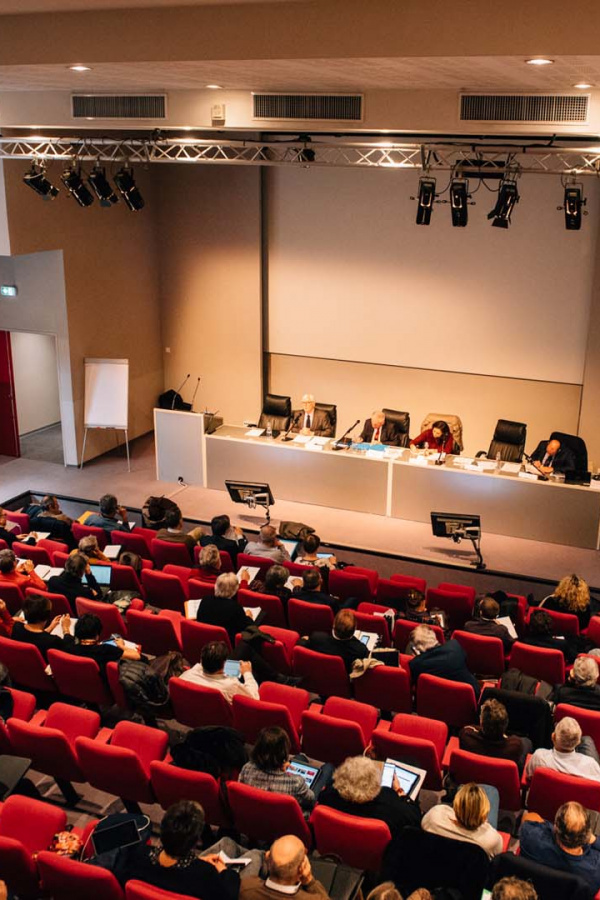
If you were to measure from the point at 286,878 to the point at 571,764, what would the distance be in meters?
1.87

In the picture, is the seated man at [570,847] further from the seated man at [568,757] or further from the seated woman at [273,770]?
the seated woman at [273,770]

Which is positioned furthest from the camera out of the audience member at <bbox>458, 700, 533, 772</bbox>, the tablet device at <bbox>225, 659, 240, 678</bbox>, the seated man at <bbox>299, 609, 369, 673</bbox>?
the seated man at <bbox>299, 609, 369, 673</bbox>

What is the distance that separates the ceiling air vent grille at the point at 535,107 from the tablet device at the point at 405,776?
5191 mm

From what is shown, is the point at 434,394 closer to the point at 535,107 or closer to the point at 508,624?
the point at 535,107

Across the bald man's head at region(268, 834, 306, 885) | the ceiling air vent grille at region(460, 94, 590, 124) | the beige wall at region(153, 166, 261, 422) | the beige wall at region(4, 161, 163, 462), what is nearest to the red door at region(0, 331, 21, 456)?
the beige wall at region(4, 161, 163, 462)

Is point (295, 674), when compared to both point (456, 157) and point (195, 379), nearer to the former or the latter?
point (456, 157)

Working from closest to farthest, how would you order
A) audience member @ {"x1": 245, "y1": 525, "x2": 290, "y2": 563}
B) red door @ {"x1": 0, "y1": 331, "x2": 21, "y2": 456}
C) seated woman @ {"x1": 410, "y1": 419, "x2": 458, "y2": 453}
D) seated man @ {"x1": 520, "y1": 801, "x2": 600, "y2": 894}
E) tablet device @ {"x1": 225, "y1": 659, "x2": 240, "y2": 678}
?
1. seated man @ {"x1": 520, "y1": 801, "x2": 600, "y2": 894}
2. tablet device @ {"x1": 225, "y1": 659, "x2": 240, "y2": 678}
3. audience member @ {"x1": 245, "y1": 525, "x2": 290, "y2": 563}
4. seated woman @ {"x1": 410, "y1": 419, "x2": 458, "y2": 453}
5. red door @ {"x1": 0, "y1": 331, "x2": 21, "y2": 456}

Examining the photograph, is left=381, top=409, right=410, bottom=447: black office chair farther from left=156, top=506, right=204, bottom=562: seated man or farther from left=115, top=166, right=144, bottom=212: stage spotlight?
left=115, top=166, right=144, bottom=212: stage spotlight

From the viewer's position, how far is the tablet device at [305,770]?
4691 mm

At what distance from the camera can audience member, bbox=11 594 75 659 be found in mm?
5707

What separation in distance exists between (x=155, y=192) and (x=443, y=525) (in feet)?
23.1

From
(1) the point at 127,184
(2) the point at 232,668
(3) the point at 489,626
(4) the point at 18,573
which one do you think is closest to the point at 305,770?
(2) the point at 232,668

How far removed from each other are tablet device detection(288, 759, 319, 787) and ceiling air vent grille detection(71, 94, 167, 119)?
6241mm

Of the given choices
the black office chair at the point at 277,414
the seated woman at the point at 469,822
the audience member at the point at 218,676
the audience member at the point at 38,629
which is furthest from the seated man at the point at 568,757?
the black office chair at the point at 277,414
